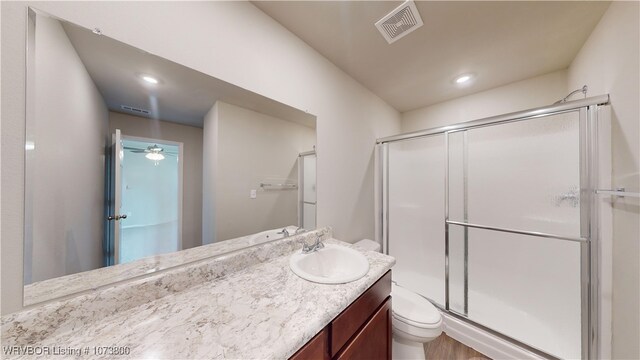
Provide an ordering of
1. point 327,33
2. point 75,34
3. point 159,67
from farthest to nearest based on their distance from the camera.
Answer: point 327,33 < point 159,67 < point 75,34

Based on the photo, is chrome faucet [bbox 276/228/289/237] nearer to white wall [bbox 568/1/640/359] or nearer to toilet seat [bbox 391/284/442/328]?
toilet seat [bbox 391/284/442/328]

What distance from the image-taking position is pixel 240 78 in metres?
1.04

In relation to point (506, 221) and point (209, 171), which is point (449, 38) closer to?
point (506, 221)

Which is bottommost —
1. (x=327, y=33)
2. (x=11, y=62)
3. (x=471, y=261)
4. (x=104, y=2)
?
(x=471, y=261)

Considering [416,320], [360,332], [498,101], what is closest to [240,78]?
[360,332]

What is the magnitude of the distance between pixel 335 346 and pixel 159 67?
130 centimetres

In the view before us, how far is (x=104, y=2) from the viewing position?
26.3 inches

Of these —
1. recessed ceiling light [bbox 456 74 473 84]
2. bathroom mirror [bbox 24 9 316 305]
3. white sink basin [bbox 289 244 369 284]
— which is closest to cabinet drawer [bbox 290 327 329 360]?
white sink basin [bbox 289 244 369 284]

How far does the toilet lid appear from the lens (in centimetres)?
116

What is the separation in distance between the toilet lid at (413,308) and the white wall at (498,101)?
2.02 meters

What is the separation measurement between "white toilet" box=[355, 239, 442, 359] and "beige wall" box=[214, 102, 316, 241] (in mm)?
901

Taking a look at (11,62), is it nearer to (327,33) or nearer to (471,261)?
(327,33)

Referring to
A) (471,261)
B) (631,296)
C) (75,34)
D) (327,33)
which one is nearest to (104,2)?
(75,34)

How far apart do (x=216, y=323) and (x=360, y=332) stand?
578 millimetres
